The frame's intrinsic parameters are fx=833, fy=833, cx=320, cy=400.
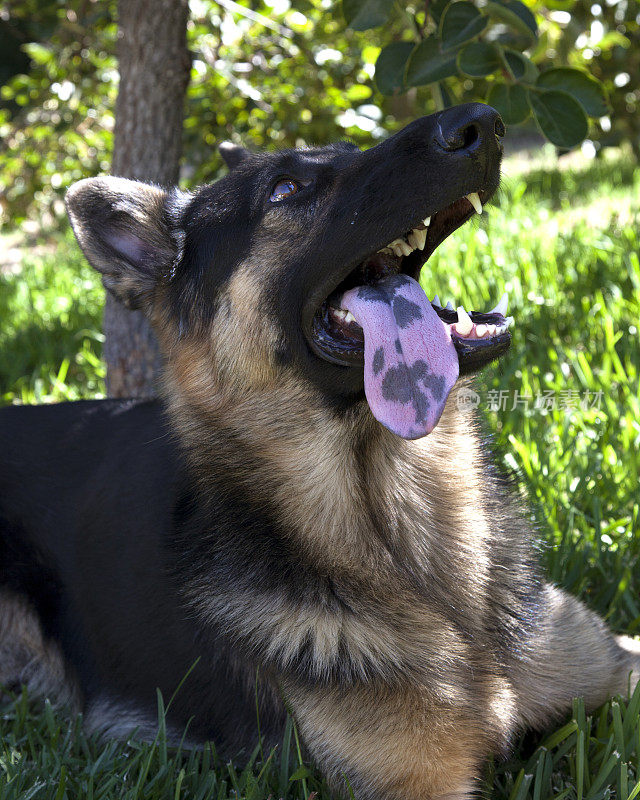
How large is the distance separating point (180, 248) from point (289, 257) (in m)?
0.52

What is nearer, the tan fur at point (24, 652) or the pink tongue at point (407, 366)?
the pink tongue at point (407, 366)

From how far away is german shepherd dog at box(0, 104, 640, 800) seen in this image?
7.82 feet

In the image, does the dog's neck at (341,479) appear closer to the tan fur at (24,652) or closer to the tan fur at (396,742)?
the tan fur at (396,742)

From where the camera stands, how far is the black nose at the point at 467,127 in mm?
2252

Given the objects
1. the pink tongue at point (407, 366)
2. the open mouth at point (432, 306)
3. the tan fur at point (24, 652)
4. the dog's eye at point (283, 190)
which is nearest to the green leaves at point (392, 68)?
the dog's eye at point (283, 190)

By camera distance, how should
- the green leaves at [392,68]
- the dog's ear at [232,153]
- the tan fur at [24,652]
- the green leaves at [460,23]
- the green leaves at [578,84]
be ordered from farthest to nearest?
the dog's ear at [232,153], the tan fur at [24,652], the green leaves at [392,68], the green leaves at [578,84], the green leaves at [460,23]

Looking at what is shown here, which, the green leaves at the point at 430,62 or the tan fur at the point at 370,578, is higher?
the green leaves at the point at 430,62

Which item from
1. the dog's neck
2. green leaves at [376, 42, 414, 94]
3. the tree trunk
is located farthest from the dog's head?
the tree trunk

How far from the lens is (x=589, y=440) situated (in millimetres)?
3949

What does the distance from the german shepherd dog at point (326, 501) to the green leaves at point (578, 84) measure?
774 millimetres

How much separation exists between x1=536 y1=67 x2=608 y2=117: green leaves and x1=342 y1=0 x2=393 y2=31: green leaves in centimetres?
61

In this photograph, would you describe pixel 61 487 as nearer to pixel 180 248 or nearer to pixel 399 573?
pixel 180 248

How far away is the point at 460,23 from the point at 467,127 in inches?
34.6

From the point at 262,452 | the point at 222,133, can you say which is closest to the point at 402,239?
the point at 262,452
